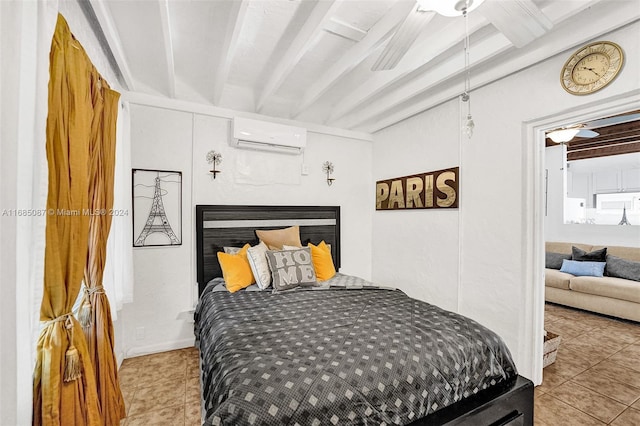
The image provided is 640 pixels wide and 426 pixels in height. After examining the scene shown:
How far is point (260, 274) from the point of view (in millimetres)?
2525

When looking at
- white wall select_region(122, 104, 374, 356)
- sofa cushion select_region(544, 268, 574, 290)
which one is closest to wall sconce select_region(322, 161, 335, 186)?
white wall select_region(122, 104, 374, 356)

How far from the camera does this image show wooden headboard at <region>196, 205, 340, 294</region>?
Result: 2.93 m

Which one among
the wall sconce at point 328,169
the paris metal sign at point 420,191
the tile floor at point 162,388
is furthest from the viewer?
the wall sconce at point 328,169

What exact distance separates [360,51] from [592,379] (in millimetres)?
3096

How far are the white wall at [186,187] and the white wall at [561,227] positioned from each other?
459cm

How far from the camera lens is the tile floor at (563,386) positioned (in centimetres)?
189

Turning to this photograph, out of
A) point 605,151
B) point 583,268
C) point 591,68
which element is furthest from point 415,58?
point 605,151

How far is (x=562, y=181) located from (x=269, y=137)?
539 centimetres

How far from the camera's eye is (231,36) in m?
1.94

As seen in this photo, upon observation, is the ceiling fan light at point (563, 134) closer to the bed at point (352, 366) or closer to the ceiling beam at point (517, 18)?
the ceiling beam at point (517, 18)

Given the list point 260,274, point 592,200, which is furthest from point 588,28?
point 592,200

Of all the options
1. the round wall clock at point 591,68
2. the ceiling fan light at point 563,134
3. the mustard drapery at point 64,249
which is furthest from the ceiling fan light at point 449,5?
the ceiling fan light at point 563,134

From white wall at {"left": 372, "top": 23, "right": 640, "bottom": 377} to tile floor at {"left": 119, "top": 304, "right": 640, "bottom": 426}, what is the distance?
30cm

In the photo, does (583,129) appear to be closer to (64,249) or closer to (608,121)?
(608,121)
